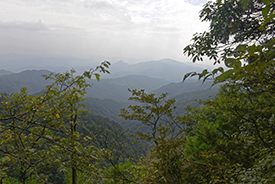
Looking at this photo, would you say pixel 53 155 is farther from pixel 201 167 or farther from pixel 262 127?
pixel 262 127

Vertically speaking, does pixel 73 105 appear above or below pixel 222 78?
below

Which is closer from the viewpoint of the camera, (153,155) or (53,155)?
(53,155)

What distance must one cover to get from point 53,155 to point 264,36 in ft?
19.2

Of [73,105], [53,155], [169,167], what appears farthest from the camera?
[73,105]

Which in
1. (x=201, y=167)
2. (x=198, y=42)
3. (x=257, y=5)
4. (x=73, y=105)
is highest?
(x=257, y=5)

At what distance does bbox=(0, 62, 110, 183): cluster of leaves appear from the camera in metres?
1.56

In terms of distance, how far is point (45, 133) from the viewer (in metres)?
3.07

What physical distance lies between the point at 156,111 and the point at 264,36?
4478 mm

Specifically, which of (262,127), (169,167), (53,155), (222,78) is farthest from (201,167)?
(222,78)

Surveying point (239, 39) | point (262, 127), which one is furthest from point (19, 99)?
point (239, 39)

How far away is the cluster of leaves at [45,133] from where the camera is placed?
1560 mm

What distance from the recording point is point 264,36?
397cm

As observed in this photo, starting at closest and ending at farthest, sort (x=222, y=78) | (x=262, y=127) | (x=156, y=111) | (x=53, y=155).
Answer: (x=222, y=78), (x=262, y=127), (x=53, y=155), (x=156, y=111)

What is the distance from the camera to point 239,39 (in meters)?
4.50
